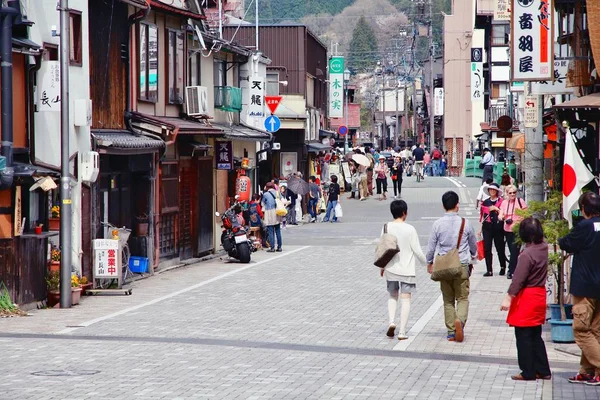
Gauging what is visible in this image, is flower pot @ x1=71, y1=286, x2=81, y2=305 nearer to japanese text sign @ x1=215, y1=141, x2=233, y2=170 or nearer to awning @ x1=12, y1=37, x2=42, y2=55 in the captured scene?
awning @ x1=12, y1=37, x2=42, y2=55

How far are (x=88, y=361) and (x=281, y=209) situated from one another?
58.7ft

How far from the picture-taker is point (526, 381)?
1126 centimetres

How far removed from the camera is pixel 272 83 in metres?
49.8

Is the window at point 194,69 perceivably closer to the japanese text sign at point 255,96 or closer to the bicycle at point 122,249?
the bicycle at point 122,249

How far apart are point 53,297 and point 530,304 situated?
386 inches

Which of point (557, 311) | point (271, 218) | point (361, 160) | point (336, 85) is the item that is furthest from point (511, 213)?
point (336, 85)

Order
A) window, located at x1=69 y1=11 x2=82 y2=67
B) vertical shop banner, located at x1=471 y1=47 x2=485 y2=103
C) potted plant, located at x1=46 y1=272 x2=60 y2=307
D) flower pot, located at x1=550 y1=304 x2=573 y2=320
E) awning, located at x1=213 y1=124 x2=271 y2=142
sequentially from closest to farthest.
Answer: flower pot, located at x1=550 y1=304 x2=573 y2=320, potted plant, located at x1=46 y1=272 x2=60 y2=307, window, located at x1=69 y1=11 x2=82 y2=67, awning, located at x1=213 y1=124 x2=271 y2=142, vertical shop banner, located at x1=471 y1=47 x2=485 y2=103

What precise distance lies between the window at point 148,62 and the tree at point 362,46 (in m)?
118

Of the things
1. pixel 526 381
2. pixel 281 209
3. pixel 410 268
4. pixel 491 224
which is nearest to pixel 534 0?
pixel 491 224

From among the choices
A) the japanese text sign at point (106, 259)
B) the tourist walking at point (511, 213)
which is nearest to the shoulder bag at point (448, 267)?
the tourist walking at point (511, 213)

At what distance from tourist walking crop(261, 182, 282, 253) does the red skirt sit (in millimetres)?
18337

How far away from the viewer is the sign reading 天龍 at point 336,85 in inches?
2409

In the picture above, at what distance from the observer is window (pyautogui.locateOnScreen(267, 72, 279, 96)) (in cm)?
4972

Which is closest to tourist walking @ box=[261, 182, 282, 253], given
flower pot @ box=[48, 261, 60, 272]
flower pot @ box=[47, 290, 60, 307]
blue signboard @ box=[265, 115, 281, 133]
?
blue signboard @ box=[265, 115, 281, 133]
